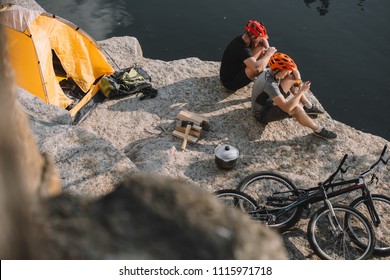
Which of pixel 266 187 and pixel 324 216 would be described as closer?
pixel 324 216

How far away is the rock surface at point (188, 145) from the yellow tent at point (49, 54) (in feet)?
3.94

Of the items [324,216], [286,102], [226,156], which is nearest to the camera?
[324,216]

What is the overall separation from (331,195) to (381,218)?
1.47m

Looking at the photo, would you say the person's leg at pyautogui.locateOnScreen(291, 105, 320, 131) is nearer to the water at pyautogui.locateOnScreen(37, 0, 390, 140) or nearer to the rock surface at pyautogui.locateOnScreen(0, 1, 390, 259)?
the rock surface at pyautogui.locateOnScreen(0, 1, 390, 259)

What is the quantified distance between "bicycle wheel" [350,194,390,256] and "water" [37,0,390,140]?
758 cm

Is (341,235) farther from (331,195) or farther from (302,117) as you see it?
(302,117)

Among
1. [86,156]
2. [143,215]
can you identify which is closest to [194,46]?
[86,156]

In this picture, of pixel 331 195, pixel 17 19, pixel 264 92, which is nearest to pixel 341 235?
pixel 331 195

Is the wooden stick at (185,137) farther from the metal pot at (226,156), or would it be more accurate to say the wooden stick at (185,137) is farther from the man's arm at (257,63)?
the man's arm at (257,63)

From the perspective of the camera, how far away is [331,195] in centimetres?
698

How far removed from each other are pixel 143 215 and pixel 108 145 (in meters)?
5.84

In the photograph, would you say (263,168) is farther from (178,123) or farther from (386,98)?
(386,98)

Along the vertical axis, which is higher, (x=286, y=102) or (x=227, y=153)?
(x=286, y=102)

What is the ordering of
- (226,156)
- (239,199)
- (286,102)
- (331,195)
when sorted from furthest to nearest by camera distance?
(286,102), (226,156), (239,199), (331,195)
